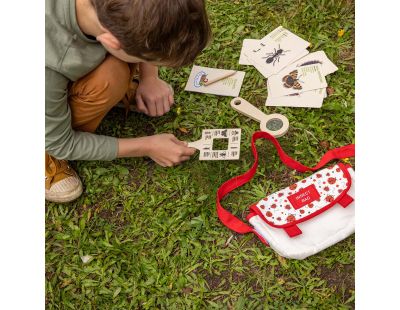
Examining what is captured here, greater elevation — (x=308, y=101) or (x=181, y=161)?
(x=308, y=101)

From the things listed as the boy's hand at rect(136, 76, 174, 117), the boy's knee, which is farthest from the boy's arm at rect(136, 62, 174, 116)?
the boy's knee

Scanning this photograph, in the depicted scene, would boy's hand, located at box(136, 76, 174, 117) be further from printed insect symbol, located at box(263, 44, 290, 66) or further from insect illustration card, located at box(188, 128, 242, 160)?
printed insect symbol, located at box(263, 44, 290, 66)

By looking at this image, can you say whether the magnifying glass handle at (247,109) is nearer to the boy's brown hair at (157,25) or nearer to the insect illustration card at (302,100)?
the insect illustration card at (302,100)

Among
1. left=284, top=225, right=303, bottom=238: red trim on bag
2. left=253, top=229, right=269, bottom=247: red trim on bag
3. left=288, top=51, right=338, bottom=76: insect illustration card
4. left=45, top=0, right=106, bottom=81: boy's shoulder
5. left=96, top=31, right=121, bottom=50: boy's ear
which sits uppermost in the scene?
left=96, top=31, right=121, bottom=50: boy's ear

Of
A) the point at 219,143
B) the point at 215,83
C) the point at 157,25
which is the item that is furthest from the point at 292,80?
the point at 157,25

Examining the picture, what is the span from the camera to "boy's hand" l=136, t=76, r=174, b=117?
236cm

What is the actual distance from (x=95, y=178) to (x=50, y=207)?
242mm

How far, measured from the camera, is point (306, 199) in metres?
2.11

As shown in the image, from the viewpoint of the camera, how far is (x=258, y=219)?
2.09 m

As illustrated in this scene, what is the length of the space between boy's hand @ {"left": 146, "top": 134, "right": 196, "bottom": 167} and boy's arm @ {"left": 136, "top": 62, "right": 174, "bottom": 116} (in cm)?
25

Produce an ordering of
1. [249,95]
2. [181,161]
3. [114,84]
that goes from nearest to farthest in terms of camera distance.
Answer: [114,84], [181,161], [249,95]

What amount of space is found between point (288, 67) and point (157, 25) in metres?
1.19

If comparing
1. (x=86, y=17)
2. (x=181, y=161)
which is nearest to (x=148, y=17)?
(x=86, y=17)

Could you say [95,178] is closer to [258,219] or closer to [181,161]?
[181,161]
